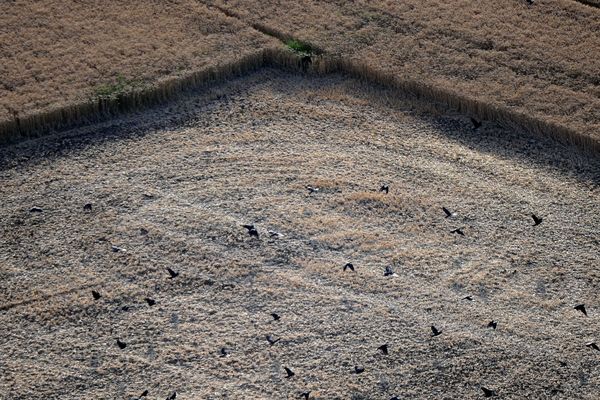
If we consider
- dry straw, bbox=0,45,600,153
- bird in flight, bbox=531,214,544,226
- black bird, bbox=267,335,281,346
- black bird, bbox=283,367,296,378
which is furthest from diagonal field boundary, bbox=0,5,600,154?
black bird, bbox=283,367,296,378

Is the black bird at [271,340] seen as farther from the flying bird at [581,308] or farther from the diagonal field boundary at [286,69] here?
the diagonal field boundary at [286,69]

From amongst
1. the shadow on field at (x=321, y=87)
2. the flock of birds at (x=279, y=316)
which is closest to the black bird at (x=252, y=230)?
the flock of birds at (x=279, y=316)

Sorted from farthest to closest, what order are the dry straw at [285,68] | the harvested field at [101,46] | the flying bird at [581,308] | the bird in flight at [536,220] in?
1. the harvested field at [101,46]
2. the dry straw at [285,68]
3. the bird in flight at [536,220]
4. the flying bird at [581,308]

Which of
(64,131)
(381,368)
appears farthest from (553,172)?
(64,131)

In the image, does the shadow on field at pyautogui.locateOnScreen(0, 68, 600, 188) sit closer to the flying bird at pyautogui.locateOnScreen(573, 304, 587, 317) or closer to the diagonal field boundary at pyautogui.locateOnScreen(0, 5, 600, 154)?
the diagonal field boundary at pyautogui.locateOnScreen(0, 5, 600, 154)

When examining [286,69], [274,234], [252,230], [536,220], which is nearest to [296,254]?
[274,234]

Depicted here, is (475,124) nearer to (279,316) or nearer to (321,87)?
(321,87)
